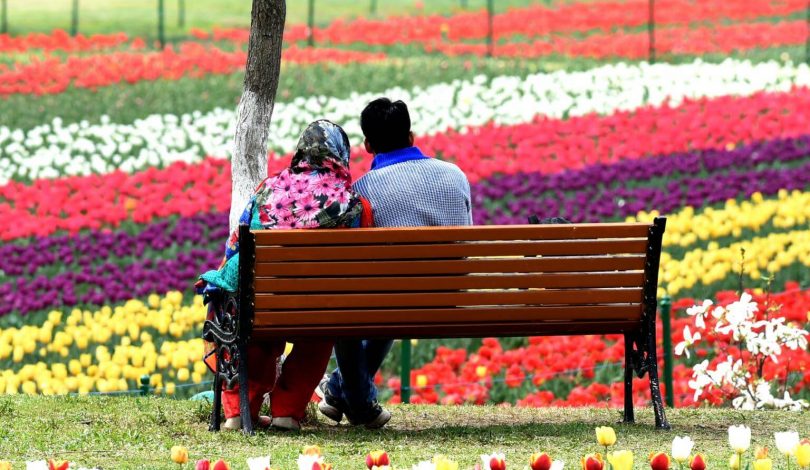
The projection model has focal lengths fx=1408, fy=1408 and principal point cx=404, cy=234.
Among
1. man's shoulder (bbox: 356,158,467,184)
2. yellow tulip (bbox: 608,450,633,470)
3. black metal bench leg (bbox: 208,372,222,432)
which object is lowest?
black metal bench leg (bbox: 208,372,222,432)

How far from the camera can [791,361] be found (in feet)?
28.5

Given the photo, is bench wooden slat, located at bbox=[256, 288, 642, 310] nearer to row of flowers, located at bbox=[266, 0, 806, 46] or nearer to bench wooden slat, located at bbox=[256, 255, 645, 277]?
bench wooden slat, located at bbox=[256, 255, 645, 277]

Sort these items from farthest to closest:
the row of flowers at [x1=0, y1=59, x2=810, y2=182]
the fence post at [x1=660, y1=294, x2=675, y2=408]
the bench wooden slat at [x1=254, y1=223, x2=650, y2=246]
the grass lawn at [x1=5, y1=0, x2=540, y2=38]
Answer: the grass lawn at [x1=5, y1=0, x2=540, y2=38] < the row of flowers at [x1=0, y1=59, x2=810, y2=182] < the fence post at [x1=660, y1=294, x2=675, y2=408] < the bench wooden slat at [x1=254, y1=223, x2=650, y2=246]

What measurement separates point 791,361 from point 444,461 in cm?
575

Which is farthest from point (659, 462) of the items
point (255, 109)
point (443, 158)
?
point (443, 158)

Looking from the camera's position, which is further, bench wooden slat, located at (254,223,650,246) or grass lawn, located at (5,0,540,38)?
grass lawn, located at (5,0,540,38)

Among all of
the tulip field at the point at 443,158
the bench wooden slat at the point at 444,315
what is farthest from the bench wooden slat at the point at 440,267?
the tulip field at the point at 443,158

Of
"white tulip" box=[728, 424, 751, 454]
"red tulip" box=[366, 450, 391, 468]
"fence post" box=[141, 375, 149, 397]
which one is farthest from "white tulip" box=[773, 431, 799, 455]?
A: "fence post" box=[141, 375, 149, 397]

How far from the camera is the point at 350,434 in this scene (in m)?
5.80

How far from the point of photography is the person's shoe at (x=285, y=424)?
5910 millimetres

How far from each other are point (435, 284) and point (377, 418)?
2.57 feet

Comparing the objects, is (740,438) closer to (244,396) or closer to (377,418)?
(244,396)

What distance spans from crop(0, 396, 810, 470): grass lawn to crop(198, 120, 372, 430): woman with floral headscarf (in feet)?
0.58

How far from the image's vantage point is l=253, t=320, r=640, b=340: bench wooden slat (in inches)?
225
